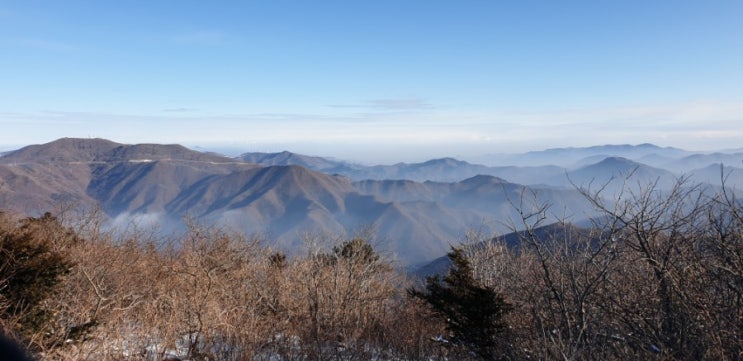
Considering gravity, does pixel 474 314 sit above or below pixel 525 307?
above

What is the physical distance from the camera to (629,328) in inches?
→ 312

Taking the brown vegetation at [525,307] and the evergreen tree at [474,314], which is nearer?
the brown vegetation at [525,307]

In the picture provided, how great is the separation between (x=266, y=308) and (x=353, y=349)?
4.13 metres

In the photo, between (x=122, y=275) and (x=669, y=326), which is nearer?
(x=669, y=326)

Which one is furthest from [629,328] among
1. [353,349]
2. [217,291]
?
[217,291]

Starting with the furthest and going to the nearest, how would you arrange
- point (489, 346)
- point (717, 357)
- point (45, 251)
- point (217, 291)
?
point (217, 291)
point (489, 346)
point (45, 251)
point (717, 357)

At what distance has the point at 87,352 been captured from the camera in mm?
6832

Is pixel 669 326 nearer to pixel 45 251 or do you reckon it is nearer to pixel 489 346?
pixel 489 346

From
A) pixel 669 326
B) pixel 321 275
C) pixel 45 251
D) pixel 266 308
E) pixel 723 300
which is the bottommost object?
pixel 266 308

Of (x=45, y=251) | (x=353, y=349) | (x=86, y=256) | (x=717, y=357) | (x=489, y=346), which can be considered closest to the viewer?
(x=717, y=357)

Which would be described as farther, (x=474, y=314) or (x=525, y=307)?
(x=525, y=307)

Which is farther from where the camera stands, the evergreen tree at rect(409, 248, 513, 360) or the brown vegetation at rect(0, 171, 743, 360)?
the evergreen tree at rect(409, 248, 513, 360)

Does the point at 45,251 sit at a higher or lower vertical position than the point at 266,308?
higher

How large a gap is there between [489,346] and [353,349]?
298cm
